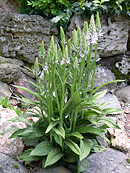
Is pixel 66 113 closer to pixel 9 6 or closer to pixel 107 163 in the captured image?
pixel 107 163

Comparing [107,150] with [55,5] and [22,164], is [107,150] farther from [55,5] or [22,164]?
[55,5]

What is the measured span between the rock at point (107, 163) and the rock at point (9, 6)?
12.6ft

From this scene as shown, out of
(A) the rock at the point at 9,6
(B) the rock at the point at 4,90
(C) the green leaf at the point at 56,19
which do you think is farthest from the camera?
(A) the rock at the point at 9,6

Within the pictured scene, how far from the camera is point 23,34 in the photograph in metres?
4.34

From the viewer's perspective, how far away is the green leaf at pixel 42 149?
1.97 meters

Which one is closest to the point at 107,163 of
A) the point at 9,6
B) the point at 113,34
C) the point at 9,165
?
the point at 9,165

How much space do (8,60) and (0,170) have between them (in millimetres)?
2820

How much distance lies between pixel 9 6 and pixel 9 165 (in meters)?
3.88

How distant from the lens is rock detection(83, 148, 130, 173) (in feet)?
7.07

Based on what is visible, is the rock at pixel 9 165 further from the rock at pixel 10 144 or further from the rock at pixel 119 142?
the rock at pixel 119 142

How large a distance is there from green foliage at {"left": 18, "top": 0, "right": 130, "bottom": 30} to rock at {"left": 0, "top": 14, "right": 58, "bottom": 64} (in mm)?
207

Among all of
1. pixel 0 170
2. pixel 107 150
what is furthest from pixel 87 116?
pixel 0 170

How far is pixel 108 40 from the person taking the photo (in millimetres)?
4602

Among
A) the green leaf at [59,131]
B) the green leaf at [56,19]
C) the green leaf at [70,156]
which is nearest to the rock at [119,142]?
the green leaf at [70,156]
